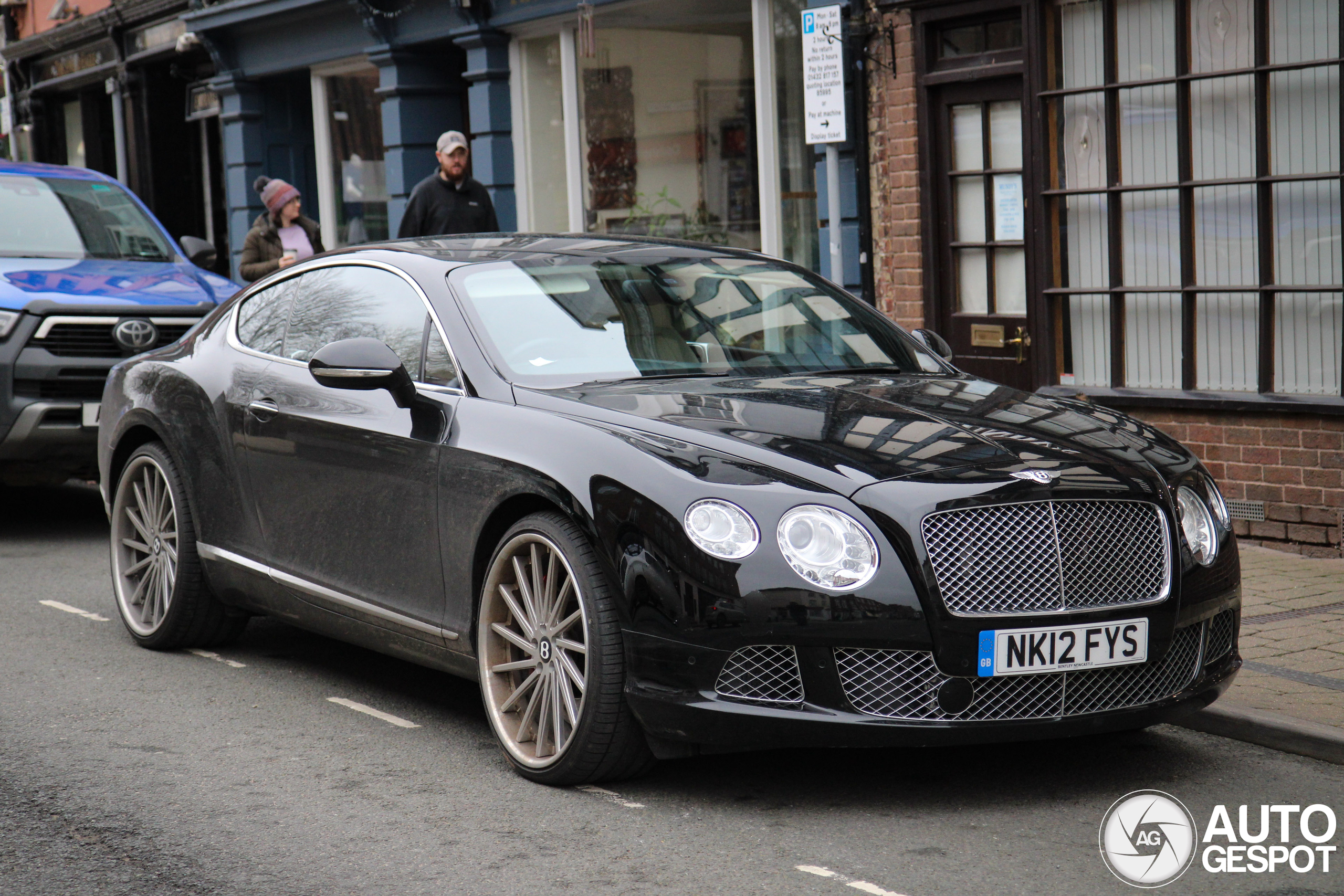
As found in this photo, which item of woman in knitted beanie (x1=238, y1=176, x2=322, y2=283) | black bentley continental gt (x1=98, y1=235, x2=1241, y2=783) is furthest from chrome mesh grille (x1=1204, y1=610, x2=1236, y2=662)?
woman in knitted beanie (x1=238, y1=176, x2=322, y2=283)

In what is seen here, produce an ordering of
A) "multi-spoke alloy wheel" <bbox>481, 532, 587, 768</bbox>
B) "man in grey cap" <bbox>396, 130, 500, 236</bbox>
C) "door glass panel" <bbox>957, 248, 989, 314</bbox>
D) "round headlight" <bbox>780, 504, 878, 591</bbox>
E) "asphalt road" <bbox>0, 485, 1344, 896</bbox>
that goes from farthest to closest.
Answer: "man in grey cap" <bbox>396, 130, 500, 236</bbox> < "door glass panel" <bbox>957, 248, 989, 314</bbox> < "multi-spoke alloy wheel" <bbox>481, 532, 587, 768</bbox> < "round headlight" <bbox>780, 504, 878, 591</bbox> < "asphalt road" <bbox>0, 485, 1344, 896</bbox>

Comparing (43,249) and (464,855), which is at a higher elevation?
(43,249)

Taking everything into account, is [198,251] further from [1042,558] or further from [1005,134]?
[1042,558]

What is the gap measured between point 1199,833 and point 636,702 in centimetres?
146

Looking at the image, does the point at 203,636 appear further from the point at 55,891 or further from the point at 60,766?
the point at 55,891

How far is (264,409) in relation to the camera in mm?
5961

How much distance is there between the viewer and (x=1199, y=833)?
4301 millimetres

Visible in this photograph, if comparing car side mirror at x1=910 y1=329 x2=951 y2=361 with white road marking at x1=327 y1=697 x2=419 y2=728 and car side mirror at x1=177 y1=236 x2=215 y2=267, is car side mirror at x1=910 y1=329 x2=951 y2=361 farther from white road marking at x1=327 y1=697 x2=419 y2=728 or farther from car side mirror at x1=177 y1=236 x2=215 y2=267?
car side mirror at x1=177 y1=236 x2=215 y2=267

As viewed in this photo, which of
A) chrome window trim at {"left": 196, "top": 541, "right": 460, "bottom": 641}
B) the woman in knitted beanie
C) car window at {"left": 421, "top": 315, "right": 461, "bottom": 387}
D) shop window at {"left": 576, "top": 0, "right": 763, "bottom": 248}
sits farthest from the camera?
shop window at {"left": 576, "top": 0, "right": 763, "bottom": 248}

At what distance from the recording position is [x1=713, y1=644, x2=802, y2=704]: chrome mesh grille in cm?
427

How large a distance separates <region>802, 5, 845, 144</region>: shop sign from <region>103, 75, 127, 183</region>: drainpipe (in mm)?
13718

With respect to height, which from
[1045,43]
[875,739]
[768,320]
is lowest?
[875,739]

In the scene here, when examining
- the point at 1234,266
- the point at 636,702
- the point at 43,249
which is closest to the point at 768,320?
the point at 636,702

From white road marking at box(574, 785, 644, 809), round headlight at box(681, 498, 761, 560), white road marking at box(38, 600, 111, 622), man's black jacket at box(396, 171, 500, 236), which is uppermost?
man's black jacket at box(396, 171, 500, 236)
